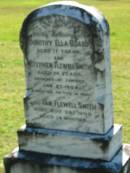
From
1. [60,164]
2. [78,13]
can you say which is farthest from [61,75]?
[60,164]

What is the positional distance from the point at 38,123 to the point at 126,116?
4.16m

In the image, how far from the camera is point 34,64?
274 inches

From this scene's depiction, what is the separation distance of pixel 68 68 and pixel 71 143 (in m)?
0.98

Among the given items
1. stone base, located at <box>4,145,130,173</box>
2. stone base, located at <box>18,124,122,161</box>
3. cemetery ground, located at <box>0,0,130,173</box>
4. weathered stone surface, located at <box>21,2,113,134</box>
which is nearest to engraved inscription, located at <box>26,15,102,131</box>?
weathered stone surface, located at <box>21,2,113,134</box>

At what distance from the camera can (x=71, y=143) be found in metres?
6.89

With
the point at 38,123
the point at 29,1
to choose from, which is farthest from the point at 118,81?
the point at 29,1

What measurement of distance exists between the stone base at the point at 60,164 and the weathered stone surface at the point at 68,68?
0.40 meters

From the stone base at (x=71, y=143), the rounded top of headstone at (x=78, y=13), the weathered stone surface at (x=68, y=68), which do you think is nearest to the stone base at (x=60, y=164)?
the stone base at (x=71, y=143)

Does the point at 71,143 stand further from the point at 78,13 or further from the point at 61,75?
the point at 78,13

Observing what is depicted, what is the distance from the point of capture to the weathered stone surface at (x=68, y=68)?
21.5 feet

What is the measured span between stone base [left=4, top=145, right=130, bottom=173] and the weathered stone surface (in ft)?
1.33

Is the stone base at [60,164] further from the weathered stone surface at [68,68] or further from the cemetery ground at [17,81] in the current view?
the cemetery ground at [17,81]

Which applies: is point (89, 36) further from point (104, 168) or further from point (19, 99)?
point (19, 99)

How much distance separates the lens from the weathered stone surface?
6547 mm
